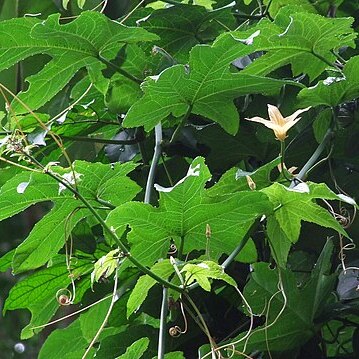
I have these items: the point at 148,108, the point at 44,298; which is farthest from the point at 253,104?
the point at 44,298

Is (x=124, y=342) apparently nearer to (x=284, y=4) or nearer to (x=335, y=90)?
(x=335, y=90)

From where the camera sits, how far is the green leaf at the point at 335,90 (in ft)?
1.90

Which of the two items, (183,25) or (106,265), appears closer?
(106,265)

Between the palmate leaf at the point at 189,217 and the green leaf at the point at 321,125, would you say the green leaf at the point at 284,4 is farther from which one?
the palmate leaf at the point at 189,217

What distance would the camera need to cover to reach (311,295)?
22.9 inches

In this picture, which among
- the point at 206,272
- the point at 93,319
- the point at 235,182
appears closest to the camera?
the point at 206,272

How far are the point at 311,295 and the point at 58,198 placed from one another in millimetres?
215

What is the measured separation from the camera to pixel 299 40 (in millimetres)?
590

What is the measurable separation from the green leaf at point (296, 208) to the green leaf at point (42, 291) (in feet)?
Answer: 0.78

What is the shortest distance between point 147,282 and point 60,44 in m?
0.22

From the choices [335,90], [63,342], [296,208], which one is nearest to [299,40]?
[335,90]

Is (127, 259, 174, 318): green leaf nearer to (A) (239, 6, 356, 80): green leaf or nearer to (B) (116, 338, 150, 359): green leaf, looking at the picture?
(B) (116, 338, 150, 359): green leaf

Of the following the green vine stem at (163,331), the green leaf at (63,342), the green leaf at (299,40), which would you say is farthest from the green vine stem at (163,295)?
the green leaf at (63,342)

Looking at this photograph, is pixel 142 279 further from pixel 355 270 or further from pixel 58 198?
pixel 355 270
